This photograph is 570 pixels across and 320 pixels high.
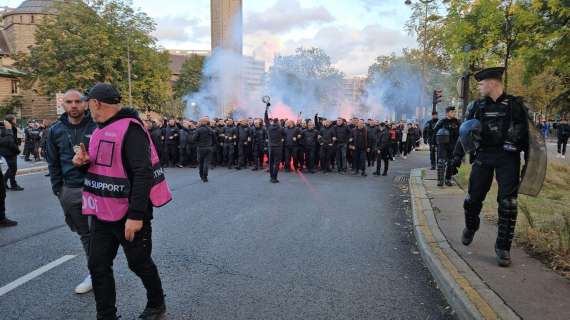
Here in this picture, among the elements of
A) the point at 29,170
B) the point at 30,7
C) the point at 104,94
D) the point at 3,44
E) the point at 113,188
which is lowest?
the point at 29,170

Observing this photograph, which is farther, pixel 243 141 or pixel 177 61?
pixel 177 61

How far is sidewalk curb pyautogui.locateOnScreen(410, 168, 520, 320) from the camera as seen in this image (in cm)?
340

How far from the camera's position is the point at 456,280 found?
404cm

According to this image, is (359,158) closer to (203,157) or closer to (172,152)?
(203,157)

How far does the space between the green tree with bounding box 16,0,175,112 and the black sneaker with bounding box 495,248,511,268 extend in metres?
34.7

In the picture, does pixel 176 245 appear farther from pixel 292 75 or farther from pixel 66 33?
pixel 292 75

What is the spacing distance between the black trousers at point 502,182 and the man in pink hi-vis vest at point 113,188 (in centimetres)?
347

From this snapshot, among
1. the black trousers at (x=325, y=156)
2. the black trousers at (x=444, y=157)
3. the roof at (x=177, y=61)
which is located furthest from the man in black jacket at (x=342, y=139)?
the roof at (x=177, y=61)

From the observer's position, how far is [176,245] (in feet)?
18.6

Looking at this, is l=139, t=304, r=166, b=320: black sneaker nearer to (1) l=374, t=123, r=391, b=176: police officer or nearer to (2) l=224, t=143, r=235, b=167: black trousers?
(1) l=374, t=123, r=391, b=176: police officer

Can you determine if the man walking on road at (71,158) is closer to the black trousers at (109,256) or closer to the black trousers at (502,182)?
the black trousers at (109,256)

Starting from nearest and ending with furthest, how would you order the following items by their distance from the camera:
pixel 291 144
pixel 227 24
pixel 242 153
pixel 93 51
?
pixel 291 144, pixel 242 153, pixel 93 51, pixel 227 24

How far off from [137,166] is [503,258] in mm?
3650

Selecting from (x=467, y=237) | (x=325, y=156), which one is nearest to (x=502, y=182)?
(x=467, y=237)
